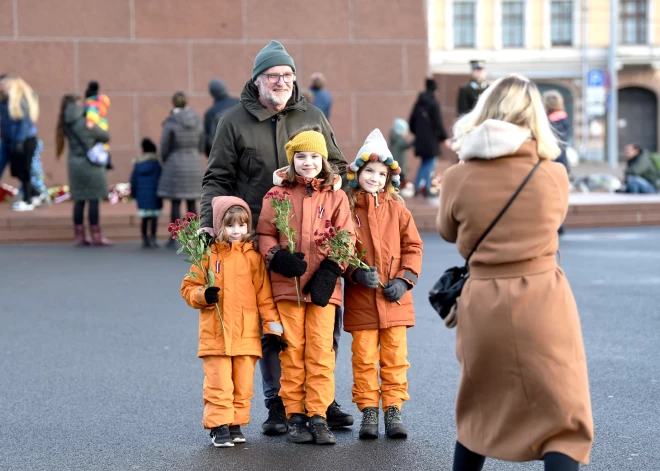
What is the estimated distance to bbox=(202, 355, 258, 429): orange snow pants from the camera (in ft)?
17.7

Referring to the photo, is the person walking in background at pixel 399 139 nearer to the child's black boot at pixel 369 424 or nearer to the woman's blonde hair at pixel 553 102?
the woman's blonde hair at pixel 553 102

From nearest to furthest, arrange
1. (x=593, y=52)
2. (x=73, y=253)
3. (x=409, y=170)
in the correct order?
(x=73, y=253)
(x=409, y=170)
(x=593, y=52)

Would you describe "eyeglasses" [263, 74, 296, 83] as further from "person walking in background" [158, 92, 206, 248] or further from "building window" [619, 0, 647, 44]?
"building window" [619, 0, 647, 44]

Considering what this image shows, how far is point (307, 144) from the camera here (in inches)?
213

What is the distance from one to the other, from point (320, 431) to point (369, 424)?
0.86ft

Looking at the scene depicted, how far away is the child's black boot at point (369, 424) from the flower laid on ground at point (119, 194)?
13030mm

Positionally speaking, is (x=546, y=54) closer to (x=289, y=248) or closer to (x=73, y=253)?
(x=73, y=253)

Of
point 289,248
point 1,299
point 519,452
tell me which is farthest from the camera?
point 1,299

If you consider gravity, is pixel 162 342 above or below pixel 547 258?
below

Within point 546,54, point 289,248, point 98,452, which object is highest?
point 546,54

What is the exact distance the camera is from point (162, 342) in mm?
8234

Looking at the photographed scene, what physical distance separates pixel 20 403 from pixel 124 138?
12.5m

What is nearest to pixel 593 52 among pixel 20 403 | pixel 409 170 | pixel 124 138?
pixel 409 170

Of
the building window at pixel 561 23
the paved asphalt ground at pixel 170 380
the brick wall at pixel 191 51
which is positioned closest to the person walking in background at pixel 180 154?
the paved asphalt ground at pixel 170 380
